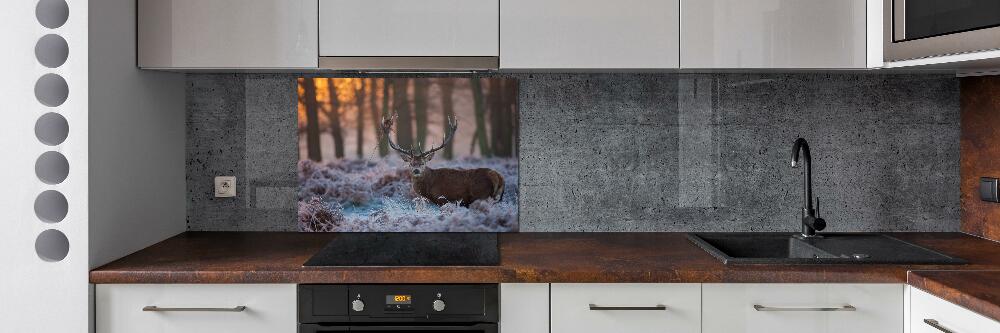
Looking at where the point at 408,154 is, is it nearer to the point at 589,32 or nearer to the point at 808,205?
the point at 589,32

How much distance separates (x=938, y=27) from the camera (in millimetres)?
1960

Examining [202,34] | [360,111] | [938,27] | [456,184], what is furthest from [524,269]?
[938,27]

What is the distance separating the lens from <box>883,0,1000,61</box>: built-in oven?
1.83 meters

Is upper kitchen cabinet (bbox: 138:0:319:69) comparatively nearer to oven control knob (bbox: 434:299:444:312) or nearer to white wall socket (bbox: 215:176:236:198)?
white wall socket (bbox: 215:176:236:198)

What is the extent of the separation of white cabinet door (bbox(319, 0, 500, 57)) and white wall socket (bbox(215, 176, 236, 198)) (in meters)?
0.69

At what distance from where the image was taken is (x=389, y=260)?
2.00m

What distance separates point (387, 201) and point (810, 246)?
1.40 m

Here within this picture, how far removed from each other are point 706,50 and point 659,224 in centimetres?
68
